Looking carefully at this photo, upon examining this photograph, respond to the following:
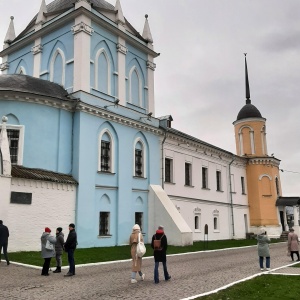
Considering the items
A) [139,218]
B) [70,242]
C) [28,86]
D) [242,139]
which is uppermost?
[242,139]

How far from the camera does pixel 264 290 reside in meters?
9.38

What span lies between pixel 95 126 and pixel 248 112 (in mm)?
25311

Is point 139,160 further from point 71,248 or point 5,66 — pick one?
point 71,248

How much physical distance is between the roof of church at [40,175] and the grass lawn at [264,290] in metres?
11.5

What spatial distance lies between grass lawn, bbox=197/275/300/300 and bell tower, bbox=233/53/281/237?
29290 mm

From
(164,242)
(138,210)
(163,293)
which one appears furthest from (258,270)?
(138,210)

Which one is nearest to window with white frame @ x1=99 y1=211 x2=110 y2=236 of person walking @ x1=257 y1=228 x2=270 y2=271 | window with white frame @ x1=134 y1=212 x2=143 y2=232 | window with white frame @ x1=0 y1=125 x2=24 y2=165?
window with white frame @ x1=134 y1=212 x2=143 y2=232

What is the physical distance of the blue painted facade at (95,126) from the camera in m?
20.6

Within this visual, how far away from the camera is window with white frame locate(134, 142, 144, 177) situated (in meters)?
25.6

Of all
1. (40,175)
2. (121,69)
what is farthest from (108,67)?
(40,175)

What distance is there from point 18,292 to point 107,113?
15224 mm

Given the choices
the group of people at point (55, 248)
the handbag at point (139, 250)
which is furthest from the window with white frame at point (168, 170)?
the handbag at point (139, 250)

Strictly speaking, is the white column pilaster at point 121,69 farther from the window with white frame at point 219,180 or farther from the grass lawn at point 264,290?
the grass lawn at point 264,290

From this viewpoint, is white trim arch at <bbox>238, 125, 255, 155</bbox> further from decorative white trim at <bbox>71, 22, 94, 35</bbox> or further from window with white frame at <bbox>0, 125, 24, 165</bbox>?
window with white frame at <bbox>0, 125, 24, 165</bbox>
